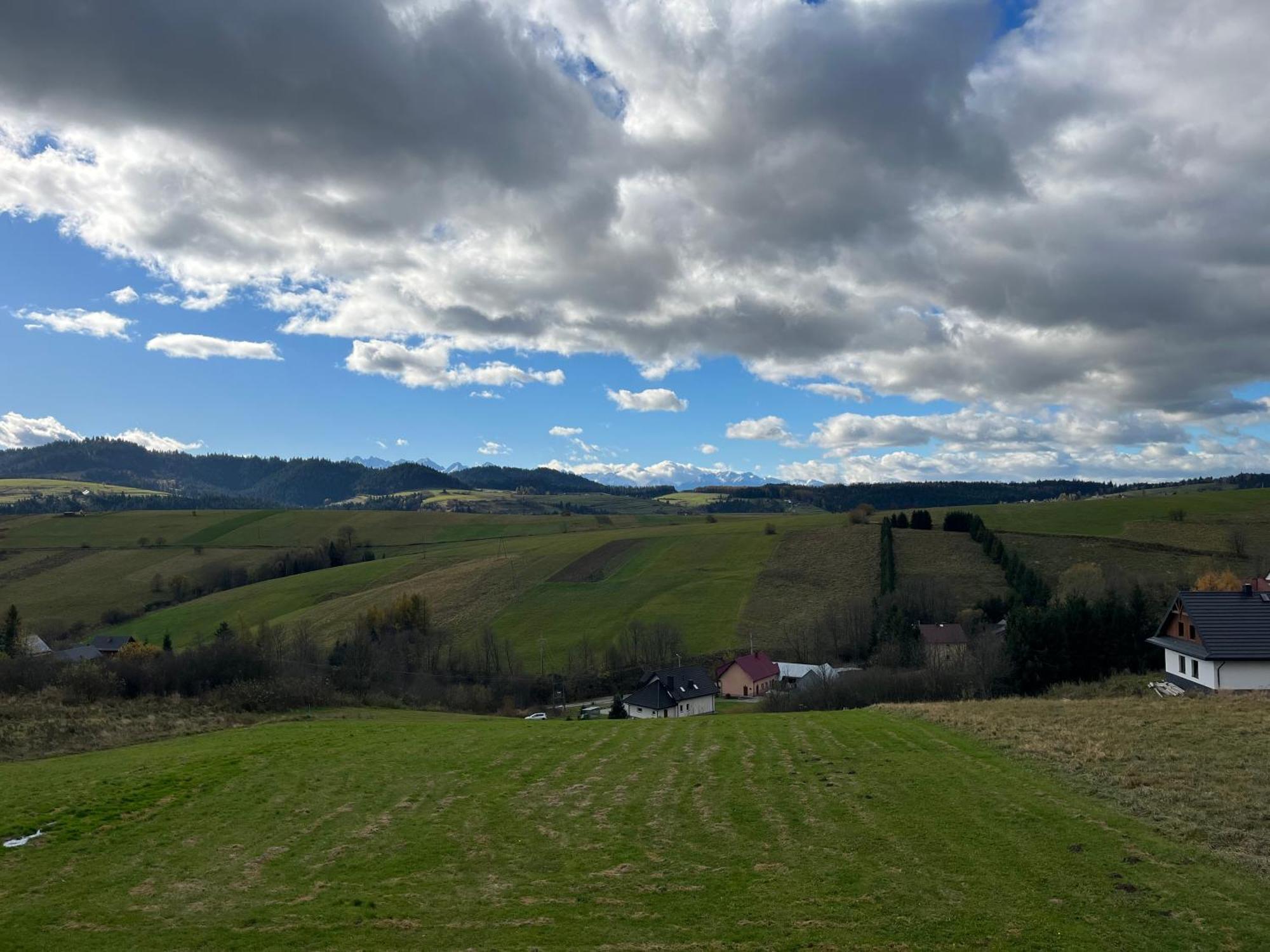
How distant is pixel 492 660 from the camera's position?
260 feet

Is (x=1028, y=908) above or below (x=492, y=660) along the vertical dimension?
above

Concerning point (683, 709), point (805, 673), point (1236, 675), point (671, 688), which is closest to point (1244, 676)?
point (1236, 675)

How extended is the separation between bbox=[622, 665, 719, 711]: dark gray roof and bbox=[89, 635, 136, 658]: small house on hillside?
60323 mm

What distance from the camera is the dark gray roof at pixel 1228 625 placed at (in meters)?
36.6

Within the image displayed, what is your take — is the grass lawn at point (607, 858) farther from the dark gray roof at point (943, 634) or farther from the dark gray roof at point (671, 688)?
the dark gray roof at point (943, 634)

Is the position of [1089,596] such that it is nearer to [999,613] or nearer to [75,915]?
[999,613]

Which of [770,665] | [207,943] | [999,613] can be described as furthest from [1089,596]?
[207,943]

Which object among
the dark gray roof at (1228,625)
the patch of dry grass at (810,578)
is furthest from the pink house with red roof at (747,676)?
the dark gray roof at (1228,625)

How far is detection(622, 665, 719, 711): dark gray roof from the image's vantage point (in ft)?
222

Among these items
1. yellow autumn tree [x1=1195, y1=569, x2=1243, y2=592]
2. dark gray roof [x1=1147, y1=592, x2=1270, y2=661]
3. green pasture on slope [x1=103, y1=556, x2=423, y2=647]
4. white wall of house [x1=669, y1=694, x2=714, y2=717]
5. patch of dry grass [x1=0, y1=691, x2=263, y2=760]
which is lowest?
white wall of house [x1=669, y1=694, x2=714, y2=717]

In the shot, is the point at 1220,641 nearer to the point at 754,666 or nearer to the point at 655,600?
the point at 754,666

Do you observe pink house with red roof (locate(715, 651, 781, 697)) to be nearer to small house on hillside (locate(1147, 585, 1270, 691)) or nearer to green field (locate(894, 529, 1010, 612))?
green field (locate(894, 529, 1010, 612))

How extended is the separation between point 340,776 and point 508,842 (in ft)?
28.5

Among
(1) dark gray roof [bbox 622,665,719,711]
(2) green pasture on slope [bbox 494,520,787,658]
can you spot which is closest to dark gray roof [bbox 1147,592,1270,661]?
(1) dark gray roof [bbox 622,665,719,711]
